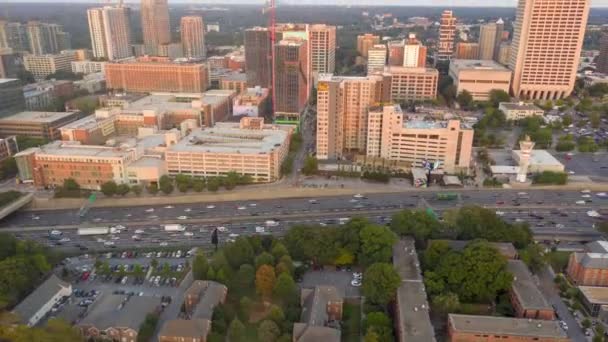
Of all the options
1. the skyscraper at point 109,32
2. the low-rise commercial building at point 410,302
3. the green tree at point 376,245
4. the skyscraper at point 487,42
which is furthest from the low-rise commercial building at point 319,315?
the skyscraper at point 109,32

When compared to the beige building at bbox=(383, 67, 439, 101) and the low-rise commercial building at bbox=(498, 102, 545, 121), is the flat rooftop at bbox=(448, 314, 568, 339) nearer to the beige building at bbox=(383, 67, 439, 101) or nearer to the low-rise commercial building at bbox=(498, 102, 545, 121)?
the low-rise commercial building at bbox=(498, 102, 545, 121)

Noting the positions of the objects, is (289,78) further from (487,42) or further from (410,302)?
(487,42)

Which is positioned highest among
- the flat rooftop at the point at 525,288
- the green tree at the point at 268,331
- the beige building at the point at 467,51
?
the beige building at the point at 467,51

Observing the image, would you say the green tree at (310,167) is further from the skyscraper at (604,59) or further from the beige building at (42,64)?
the skyscraper at (604,59)

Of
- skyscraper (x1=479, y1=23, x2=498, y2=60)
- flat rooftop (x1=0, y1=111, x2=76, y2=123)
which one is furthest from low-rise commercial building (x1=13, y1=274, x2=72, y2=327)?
skyscraper (x1=479, y1=23, x2=498, y2=60)

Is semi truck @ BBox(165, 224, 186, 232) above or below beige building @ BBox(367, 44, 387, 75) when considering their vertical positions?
below

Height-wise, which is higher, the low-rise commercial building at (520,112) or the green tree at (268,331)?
the low-rise commercial building at (520,112)

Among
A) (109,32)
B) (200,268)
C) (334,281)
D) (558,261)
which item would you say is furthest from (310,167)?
(109,32)
